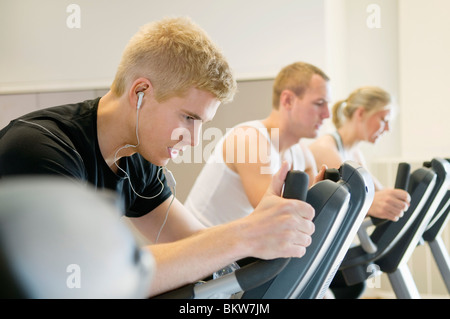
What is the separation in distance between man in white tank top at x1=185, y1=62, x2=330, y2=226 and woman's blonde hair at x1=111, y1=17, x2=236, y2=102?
71 centimetres

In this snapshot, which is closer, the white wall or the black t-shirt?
the black t-shirt

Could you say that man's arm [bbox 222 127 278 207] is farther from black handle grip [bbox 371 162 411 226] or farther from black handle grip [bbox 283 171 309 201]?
black handle grip [bbox 283 171 309 201]

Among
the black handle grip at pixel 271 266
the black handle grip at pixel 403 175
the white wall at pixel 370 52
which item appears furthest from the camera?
the white wall at pixel 370 52

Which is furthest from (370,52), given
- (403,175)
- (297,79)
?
(403,175)

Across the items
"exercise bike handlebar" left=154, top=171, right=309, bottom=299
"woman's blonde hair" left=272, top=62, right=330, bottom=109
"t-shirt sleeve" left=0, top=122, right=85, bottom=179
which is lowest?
"exercise bike handlebar" left=154, top=171, right=309, bottom=299

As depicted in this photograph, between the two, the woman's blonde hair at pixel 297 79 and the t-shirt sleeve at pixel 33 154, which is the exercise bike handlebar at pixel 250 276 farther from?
the woman's blonde hair at pixel 297 79

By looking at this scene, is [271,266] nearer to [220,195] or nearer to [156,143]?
[156,143]

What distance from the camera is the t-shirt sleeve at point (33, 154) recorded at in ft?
2.90

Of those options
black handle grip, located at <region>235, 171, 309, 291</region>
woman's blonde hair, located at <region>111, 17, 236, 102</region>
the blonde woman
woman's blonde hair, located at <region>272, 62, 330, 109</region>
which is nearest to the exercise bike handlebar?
black handle grip, located at <region>235, 171, 309, 291</region>

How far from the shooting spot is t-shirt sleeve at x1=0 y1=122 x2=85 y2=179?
884mm

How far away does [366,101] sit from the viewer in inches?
115

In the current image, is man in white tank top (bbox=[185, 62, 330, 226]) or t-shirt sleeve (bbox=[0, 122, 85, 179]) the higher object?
t-shirt sleeve (bbox=[0, 122, 85, 179])

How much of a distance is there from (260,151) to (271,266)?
110 centimetres

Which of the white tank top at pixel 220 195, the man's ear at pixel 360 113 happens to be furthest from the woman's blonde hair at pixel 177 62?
the man's ear at pixel 360 113
